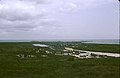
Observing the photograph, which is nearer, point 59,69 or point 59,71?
point 59,71

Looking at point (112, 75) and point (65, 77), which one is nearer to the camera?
point (65, 77)

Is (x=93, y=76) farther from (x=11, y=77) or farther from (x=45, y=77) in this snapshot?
(x=11, y=77)

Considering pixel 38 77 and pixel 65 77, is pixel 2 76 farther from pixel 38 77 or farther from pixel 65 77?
pixel 65 77

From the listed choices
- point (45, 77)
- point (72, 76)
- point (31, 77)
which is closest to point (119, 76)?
point (72, 76)

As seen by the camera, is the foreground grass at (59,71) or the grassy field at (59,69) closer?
the foreground grass at (59,71)

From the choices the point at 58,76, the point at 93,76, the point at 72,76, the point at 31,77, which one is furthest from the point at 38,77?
the point at 93,76

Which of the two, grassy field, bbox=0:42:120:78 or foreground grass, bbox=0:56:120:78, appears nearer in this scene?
foreground grass, bbox=0:56:120:78

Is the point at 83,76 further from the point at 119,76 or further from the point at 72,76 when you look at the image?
the point at 119,76

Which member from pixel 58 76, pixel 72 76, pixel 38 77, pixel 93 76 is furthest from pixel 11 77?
pixel 93 76
